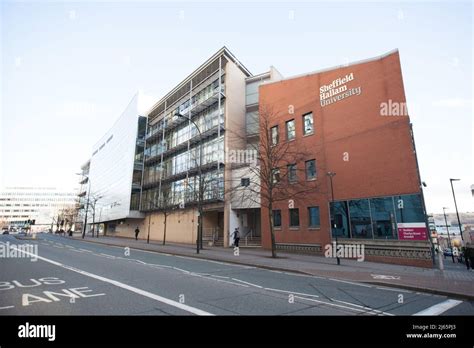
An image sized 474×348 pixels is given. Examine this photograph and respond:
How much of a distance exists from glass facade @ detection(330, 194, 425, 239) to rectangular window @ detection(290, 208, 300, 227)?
10.7ft

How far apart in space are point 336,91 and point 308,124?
3433 mm

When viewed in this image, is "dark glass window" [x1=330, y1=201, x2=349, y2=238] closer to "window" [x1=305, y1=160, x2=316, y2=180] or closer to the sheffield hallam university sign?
"window" [x1=305, y1=160, x2=316, y2=180]

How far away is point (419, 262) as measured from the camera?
16047 mm

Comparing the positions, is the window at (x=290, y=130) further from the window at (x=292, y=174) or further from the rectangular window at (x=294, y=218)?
the rectangular window at (x=294, y=218)

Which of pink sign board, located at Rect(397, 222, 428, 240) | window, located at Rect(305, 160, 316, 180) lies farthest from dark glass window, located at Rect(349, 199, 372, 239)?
window, located at Rect(305, 160, 316, 180)

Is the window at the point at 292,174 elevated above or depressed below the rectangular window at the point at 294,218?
above

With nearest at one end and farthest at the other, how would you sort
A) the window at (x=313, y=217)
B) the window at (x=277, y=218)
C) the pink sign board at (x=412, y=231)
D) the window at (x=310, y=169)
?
the pink sign board at (x=412, y=231) → the window at (x=313, y=217) → the window at (x=310, y=169) → the window at (x=277, y=218)

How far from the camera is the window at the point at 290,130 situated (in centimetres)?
2482

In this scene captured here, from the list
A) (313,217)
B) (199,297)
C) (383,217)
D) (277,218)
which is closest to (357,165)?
(383,217)

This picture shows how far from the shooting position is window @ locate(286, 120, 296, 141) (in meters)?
24.8

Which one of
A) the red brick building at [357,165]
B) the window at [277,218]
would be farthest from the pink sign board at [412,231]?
the window at [277,218]

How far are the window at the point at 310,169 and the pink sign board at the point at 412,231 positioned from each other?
731cm
